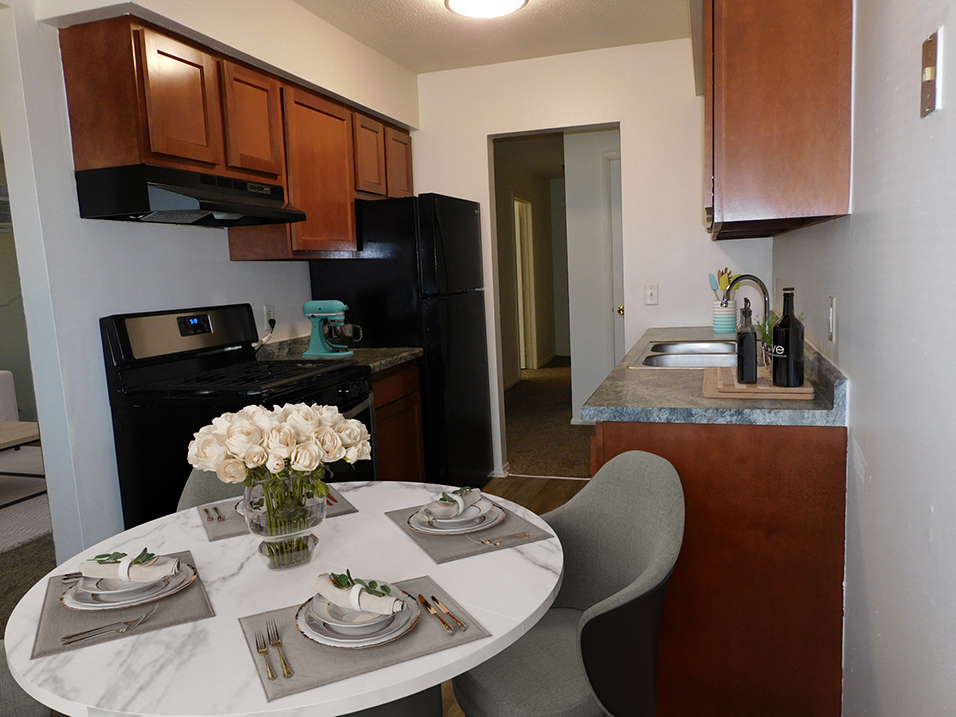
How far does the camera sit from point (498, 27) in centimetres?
337

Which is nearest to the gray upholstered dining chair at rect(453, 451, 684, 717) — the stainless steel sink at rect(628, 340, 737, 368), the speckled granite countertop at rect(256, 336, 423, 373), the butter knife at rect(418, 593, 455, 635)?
the butter knife at rect(418, 593, 455, 635)

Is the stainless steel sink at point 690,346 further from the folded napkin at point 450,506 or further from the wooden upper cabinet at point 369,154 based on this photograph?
the folded napkin at point 450,506

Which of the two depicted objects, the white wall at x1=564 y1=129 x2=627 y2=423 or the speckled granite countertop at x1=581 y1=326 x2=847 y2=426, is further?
the white wall at x1=564 y1=129 x2=627 y2=423

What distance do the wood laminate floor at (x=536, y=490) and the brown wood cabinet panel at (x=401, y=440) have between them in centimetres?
56

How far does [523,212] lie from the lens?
8.51 metres

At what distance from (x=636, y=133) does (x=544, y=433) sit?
7.67 ft

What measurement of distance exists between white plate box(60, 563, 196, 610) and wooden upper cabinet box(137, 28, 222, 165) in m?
1.56

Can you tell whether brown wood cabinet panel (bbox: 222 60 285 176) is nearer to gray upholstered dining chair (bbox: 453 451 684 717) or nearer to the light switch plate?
gray upholstered dining chair (bbox: 453 451 684 717)

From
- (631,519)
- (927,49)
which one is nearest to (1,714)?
(631,519)

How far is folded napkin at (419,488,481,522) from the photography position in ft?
4.80

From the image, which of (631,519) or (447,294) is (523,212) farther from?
(631,519)

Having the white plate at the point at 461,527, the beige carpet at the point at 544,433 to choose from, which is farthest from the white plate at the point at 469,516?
the beige carpet at the point at 544,433

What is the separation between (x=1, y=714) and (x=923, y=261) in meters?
1.78

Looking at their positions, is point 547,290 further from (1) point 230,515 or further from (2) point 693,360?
(1) point 230,515
